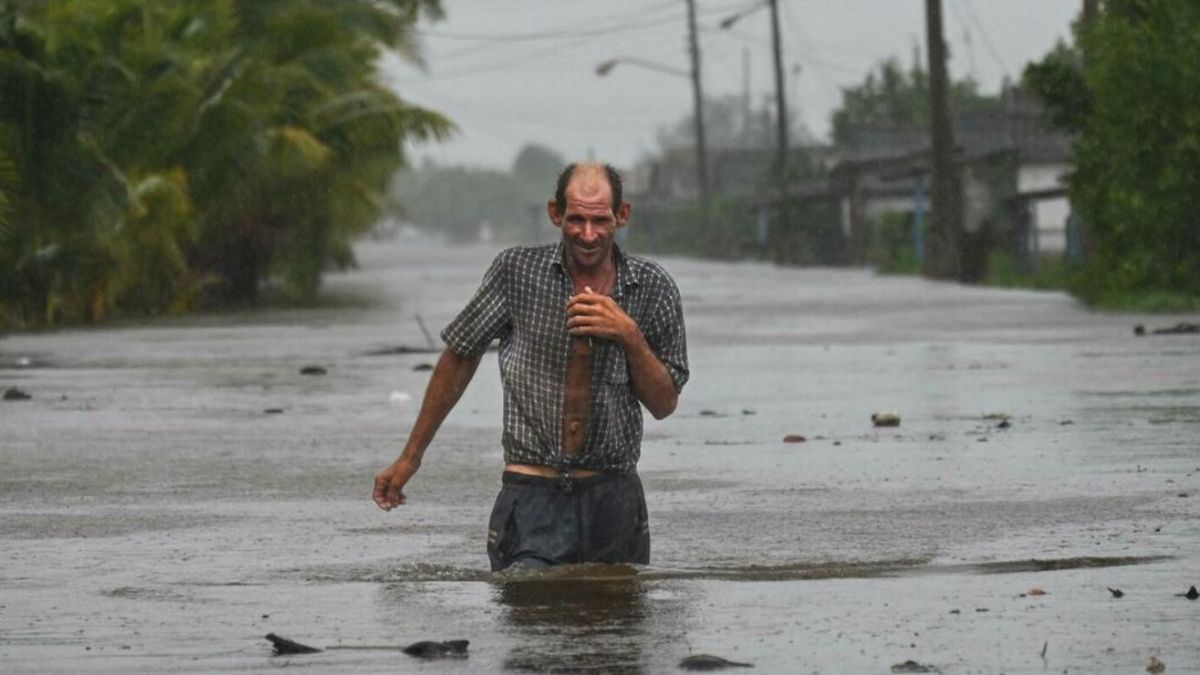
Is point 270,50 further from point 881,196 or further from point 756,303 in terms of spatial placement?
point 881,196

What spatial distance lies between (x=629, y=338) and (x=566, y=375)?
0.38 metres

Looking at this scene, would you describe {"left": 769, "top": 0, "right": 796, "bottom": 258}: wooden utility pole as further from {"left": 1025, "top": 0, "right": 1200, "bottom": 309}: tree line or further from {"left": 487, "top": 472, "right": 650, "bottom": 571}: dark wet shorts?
{"left": 487, "top": 472, "right": 650, "bottom": 571}: dark wet shorts

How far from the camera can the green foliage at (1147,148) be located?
31359mm

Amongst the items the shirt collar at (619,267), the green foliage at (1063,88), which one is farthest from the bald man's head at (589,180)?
the green foliage at (1063,88)

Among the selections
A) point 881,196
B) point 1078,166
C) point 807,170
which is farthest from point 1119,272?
point 807,170

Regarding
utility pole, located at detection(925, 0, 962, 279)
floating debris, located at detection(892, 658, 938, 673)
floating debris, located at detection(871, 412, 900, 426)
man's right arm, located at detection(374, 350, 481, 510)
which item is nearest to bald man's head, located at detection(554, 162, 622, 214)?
man's right arm, located at detection(374, 350, 481, 510)

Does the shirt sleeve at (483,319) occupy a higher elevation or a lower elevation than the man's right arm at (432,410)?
higher

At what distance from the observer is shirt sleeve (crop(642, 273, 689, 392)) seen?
8.46 meters

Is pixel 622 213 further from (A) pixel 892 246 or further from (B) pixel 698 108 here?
(B) pixel 698 108

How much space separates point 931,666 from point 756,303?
33706 mm

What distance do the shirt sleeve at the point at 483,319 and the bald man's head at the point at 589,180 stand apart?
303 mm

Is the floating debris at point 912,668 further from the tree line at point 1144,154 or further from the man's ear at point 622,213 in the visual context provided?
the tree line at point 1144,154

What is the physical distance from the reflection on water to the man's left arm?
59 cm

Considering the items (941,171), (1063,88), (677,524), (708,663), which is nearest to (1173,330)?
(1063,88)
